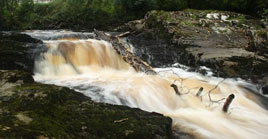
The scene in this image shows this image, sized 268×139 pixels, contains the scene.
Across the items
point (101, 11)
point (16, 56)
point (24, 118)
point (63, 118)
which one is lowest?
point (16, 56)

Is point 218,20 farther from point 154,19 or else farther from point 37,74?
point 37,74

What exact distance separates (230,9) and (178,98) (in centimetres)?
1777

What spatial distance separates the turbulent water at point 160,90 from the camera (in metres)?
3.96

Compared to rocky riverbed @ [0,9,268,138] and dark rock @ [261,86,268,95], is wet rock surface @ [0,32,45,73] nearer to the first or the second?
rocky riverbed @ [0,9,268,138]

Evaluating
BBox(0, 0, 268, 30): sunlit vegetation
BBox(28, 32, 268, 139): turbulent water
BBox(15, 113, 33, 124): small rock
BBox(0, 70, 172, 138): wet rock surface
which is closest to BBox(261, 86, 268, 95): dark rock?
BBox(28, 32, 268, 139): turbulent water

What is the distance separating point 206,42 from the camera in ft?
32.3

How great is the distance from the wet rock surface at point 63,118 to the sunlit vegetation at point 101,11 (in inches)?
636

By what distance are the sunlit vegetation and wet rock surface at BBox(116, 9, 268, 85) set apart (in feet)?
17.7

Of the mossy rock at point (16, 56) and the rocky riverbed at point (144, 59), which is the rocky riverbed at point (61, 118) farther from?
the mossy rock at point (16, 56)

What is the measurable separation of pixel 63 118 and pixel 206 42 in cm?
869

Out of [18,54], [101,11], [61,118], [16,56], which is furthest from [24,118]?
[101,11]

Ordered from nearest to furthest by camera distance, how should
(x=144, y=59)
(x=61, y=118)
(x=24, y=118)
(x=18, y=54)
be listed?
(x=24, y=118), (x=61, y=118), (x=18, y=54), (x=144, y=59)

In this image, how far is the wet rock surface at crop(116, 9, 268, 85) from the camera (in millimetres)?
7809

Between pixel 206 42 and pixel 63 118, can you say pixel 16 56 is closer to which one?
pixel 63 118
